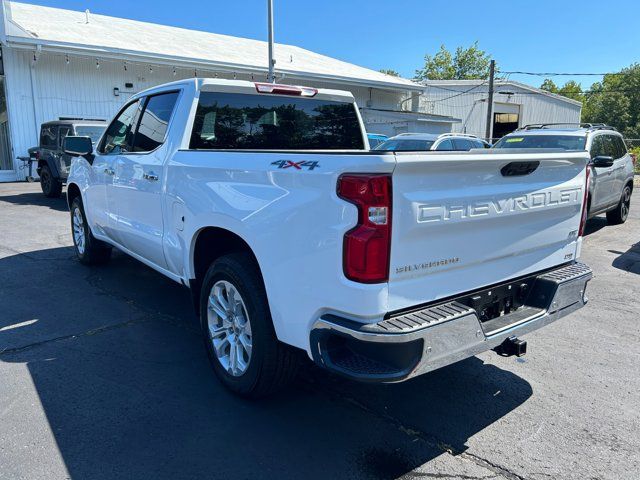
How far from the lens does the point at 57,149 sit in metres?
12.9

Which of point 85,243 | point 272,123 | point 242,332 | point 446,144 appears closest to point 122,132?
point 272,123

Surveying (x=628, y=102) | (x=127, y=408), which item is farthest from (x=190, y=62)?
(x=628, y=102)

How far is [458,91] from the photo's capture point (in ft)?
117

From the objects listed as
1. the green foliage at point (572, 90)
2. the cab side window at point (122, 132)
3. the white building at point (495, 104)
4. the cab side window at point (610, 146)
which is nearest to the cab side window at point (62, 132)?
the cab side window at point (122, 132)

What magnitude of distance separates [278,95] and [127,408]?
2.85 meters

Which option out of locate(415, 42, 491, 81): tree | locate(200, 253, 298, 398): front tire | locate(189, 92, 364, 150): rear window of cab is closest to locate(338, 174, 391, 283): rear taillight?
locate(200, 253, 298, 398): front tire

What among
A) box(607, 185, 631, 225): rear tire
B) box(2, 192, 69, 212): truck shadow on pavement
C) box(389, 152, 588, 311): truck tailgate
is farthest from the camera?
box(2, 192, 69, 212): truck shadow on pavement

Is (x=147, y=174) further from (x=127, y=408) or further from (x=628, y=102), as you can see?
(x=628, y=102)

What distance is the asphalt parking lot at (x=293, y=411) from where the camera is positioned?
2.75 meters

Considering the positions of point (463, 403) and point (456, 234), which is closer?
point (456, 234)

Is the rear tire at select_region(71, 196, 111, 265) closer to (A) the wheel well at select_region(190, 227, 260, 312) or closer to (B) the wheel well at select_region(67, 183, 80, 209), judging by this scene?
(B) the wheel well at select_region(67, 183, 80, 209)

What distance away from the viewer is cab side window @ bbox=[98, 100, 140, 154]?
4.91 meters

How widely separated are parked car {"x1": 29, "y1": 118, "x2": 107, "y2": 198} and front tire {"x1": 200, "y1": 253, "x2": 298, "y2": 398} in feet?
34.0

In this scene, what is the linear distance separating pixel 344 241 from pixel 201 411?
5.26 feet
